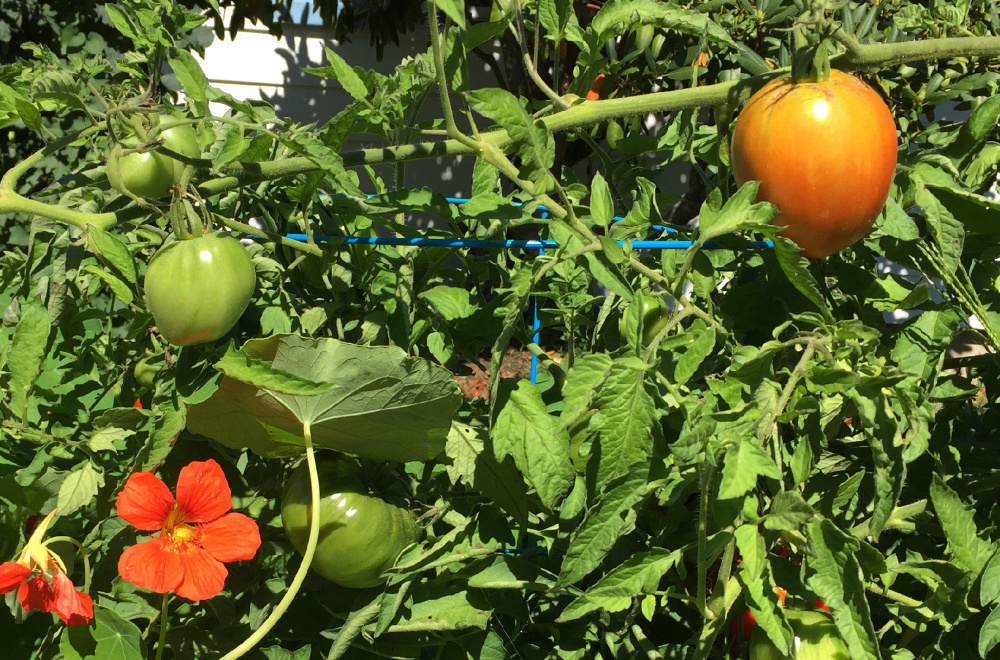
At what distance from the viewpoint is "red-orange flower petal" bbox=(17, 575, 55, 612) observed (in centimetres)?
78

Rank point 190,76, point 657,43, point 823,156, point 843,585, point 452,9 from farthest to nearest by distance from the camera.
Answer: point 657,43 < point 190,76 < point 823,156 < point 843,585 < point 452,9

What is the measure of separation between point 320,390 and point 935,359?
2.15 ft

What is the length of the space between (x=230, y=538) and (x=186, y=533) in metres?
0.05

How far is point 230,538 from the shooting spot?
33.1 inches

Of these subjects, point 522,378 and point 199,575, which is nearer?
point 199,575

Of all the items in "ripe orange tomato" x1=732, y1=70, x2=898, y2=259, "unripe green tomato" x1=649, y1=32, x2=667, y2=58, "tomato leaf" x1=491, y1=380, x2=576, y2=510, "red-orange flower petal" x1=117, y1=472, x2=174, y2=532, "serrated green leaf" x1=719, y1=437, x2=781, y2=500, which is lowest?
"red-orange flower petal" x1=117, y1=472, x2=174, y2=532

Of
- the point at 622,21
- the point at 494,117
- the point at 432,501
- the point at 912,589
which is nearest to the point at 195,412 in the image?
the point at 432,501

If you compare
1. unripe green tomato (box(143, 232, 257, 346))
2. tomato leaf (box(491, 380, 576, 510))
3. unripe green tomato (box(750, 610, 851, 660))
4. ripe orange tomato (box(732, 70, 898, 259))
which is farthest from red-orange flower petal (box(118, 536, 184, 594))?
ripe orange tomato (box(732, 70, 898, 259))

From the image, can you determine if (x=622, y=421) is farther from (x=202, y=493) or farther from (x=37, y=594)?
(x=37, y=594)

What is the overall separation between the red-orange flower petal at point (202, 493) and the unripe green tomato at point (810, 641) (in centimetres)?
59

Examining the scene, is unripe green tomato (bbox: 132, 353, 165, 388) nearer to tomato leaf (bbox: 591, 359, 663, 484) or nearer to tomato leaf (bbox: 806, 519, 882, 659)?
tomato leaf (bbox: 591, 359, 663, 484)

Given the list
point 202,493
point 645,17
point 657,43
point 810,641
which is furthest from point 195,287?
point 657,43

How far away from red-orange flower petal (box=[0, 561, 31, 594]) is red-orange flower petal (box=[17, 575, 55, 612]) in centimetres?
2

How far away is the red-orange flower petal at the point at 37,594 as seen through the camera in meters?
0.78
